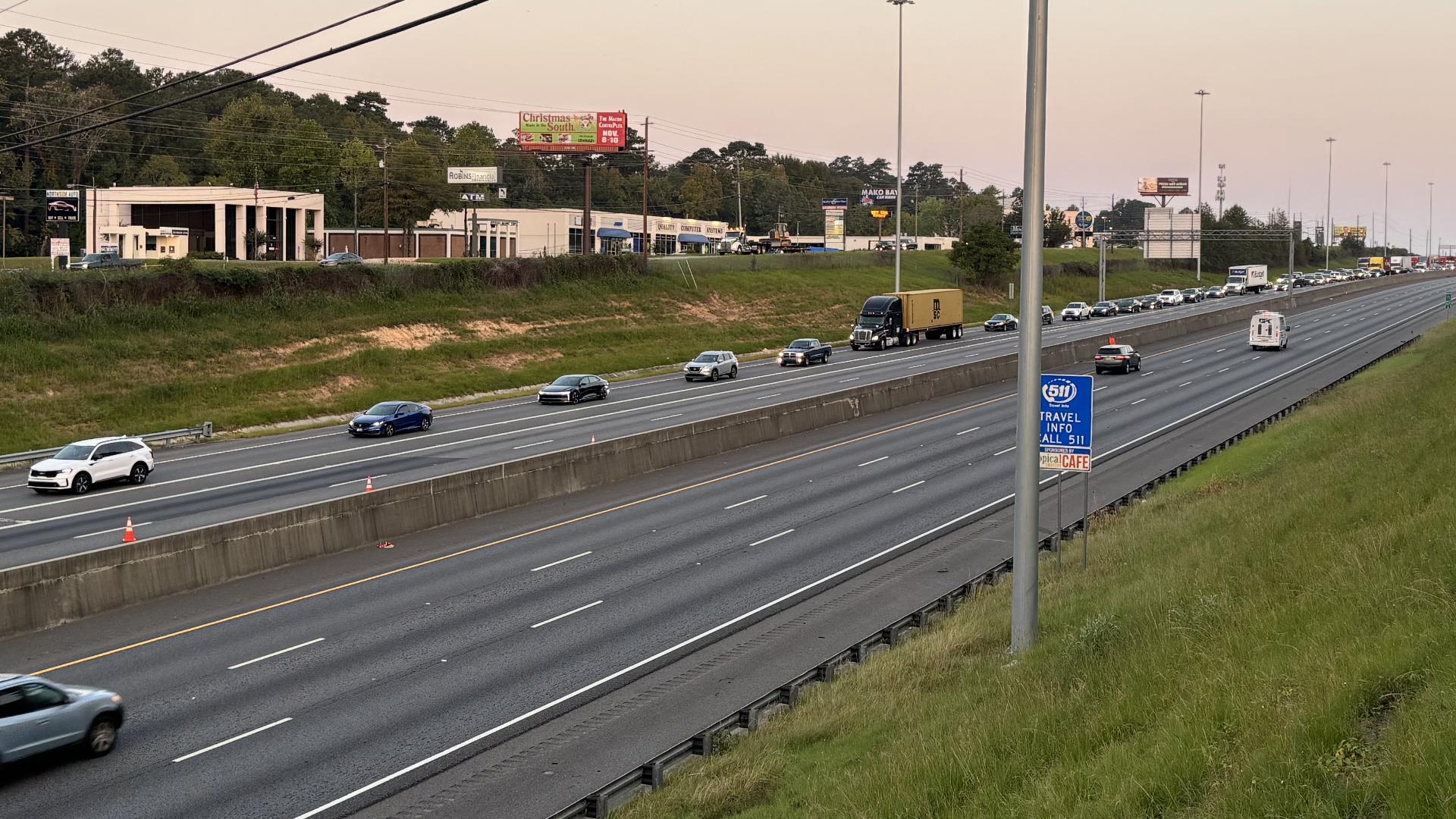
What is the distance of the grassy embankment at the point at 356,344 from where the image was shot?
52438mm

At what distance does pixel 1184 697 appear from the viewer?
1087 centimetres

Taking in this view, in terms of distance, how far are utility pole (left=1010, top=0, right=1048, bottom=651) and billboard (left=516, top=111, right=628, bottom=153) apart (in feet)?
336

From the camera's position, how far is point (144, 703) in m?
17.9

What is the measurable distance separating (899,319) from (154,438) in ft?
151

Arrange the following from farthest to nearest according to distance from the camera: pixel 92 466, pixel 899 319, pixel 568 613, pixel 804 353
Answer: pixel 899 319 → pixel 804 353 → pixel 92 466 → pixel 568 613

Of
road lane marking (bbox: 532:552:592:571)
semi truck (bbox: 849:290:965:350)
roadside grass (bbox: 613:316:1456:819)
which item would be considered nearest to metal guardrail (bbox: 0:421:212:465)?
road lane marking (bbox: 532:552:592:571)

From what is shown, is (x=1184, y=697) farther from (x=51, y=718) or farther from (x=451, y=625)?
(x=451, y=625)

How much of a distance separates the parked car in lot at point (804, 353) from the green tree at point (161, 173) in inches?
2847

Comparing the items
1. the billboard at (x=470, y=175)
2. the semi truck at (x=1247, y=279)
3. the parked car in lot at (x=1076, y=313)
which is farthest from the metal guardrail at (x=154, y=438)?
the semi truck at (x=1247, y=279)

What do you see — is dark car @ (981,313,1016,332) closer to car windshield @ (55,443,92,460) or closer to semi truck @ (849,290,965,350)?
semi truck @ (849,290,965,350)

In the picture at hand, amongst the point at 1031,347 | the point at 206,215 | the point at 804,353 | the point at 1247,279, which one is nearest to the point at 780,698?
the point at 1031,347

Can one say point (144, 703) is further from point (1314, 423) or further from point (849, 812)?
point (1314, 423)

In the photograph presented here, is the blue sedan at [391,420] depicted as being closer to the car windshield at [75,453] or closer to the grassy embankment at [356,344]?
the grassy embankment at [356,344]

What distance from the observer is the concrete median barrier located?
2203 cm
